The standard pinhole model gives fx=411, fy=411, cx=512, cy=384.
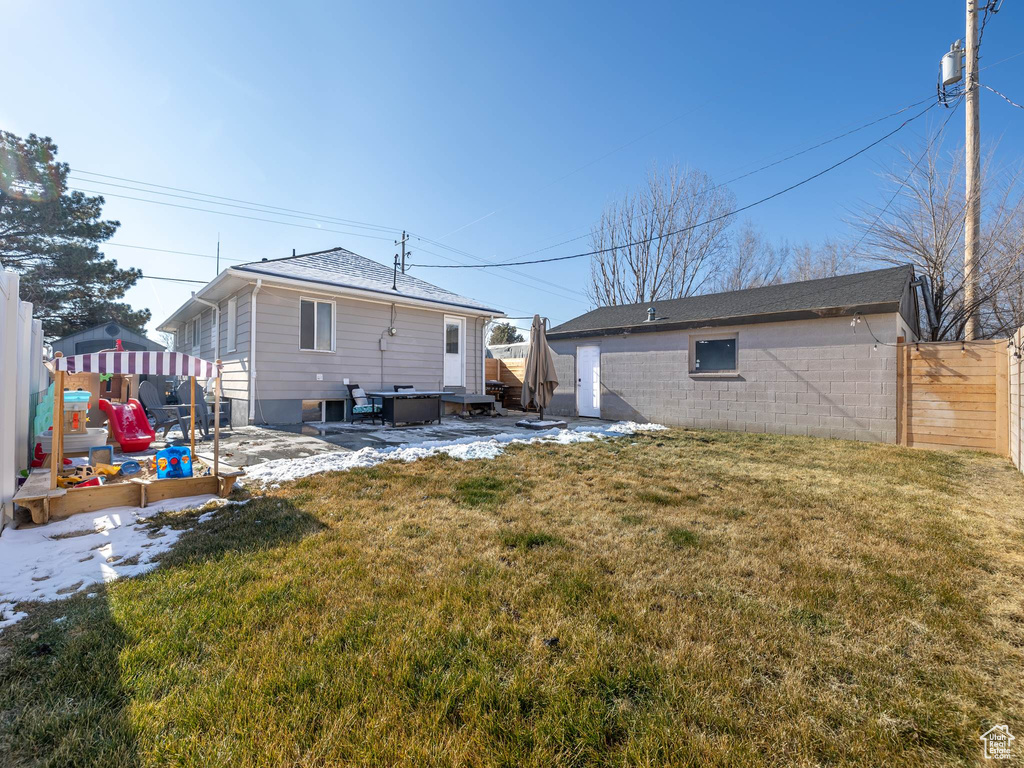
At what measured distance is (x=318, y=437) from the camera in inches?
287

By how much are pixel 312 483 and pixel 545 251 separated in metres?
14.1

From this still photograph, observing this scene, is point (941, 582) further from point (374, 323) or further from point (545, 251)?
point (545, 251)

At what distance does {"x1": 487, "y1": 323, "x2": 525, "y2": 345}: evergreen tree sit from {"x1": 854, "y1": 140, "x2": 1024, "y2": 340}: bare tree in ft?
81.0

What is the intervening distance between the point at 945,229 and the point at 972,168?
1.37 m

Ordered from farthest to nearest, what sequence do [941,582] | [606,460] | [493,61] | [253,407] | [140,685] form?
[493,61] < [253,407] < [606,460] < [941,582] < [140,685]

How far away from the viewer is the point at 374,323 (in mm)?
10016

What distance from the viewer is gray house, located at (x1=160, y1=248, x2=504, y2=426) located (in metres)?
8.50

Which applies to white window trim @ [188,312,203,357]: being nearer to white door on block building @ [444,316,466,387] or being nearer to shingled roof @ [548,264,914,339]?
white door on block building @ [444,316,466,387]

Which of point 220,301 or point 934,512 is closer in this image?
point 934,512

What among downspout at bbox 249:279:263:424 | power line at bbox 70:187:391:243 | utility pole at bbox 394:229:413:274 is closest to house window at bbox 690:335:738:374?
downspout at bbox 249:279:263:424

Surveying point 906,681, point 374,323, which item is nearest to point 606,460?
point 906,681

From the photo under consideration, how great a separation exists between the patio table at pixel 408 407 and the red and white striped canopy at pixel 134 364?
471 cm

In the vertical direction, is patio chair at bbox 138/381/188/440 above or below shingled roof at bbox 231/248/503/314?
below

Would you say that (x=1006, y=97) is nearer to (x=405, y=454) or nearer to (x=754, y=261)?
(x=754, y=261)
